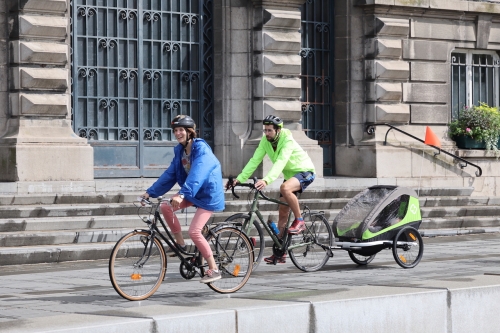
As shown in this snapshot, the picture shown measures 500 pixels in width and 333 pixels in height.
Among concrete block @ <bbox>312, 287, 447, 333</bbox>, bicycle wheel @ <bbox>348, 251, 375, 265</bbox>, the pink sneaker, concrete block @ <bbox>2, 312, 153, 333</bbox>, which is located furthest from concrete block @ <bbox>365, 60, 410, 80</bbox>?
concrete block @ <bbox>2, 312, 153, 333</bbox>

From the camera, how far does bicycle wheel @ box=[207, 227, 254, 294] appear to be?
10.7m

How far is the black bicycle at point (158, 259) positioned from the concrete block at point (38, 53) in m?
7.51

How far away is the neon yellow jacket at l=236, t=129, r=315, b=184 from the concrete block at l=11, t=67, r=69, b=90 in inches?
234

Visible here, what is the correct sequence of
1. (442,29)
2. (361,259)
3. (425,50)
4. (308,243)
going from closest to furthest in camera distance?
(308,243) → (361,259) → (425,50) → (442,29)

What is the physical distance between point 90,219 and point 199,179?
5.81 m

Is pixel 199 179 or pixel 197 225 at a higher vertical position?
pixel 199 179

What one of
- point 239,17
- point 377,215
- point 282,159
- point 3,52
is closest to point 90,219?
point 3,52

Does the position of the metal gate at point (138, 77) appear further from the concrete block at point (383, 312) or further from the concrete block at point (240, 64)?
the concrete block at point (383, 312)

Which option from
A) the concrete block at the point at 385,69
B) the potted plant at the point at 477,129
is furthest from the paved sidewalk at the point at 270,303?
the potted plant at the point at 477,129

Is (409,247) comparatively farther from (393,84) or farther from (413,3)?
(413,3)

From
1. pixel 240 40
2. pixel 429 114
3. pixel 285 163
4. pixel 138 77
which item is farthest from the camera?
pixel 429 114

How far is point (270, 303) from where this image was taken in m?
8.25

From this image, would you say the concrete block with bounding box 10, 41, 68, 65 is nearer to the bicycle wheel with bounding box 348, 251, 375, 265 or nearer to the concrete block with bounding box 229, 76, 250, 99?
the concrete block with bounding box 229, 76, 250, 99

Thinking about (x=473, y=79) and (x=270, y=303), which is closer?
(x=270, y=303)
